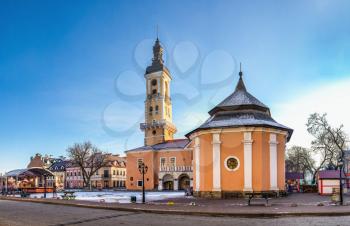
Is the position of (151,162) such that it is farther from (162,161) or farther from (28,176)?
(28,176)

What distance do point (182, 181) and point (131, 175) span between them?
11859 millimetres

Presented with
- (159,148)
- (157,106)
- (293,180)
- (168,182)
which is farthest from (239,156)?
(157,106)

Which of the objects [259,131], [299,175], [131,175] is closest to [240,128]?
[259,131]

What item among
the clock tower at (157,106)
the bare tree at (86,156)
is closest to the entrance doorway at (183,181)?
the clock tower at (157,106)

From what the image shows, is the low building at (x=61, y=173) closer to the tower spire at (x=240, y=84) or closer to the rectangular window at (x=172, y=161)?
the rectangular window at (x=172, y=161)

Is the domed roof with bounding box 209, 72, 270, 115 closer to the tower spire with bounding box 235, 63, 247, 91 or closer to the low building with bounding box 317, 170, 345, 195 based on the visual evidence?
the tower spire with bounding box 235, 63, 247, 91

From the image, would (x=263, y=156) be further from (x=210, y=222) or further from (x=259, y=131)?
(x=210, y=222)

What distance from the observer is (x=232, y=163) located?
3130 cm

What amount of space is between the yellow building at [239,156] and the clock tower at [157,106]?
47.4 metres

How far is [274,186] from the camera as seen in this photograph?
31.5m

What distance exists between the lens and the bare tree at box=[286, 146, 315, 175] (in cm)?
8050

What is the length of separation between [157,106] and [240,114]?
161 feet

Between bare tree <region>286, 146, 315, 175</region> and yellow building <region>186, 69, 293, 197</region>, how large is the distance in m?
49.6

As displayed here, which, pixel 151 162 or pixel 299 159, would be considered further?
pixel 299 159
